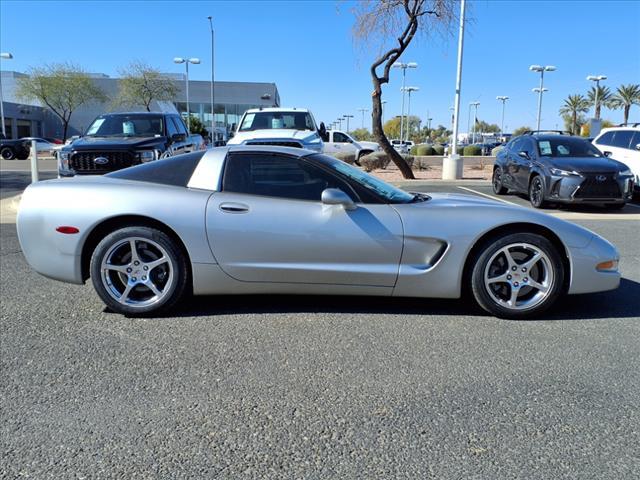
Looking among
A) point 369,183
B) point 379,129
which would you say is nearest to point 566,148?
point 379,129

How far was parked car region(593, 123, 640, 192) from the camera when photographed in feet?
38.1

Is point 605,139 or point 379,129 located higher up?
point 379,129

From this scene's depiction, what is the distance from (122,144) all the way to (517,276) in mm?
7546

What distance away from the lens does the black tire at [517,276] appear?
13.5 ft

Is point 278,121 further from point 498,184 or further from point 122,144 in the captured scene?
point 498,184

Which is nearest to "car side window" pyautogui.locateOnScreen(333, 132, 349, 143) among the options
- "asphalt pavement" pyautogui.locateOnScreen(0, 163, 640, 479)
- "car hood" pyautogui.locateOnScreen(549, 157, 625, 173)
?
"car hood" pyautogui.locateOnScreen(549, 157, 625, 173)

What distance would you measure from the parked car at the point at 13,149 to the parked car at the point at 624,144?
28627 mm

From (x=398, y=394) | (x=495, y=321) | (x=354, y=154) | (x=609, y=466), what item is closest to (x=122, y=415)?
(x=398, y=394)

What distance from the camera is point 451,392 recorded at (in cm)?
302

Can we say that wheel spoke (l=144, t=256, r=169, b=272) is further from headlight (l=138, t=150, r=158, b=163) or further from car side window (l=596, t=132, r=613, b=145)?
car side window (l=596, t=132, r=613, b=145)

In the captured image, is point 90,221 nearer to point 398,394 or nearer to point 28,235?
point 28,235

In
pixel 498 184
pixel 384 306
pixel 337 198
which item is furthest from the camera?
pixel 498 184

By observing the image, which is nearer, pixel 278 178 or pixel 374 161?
pixel 278 178

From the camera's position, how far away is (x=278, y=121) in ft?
41.1
